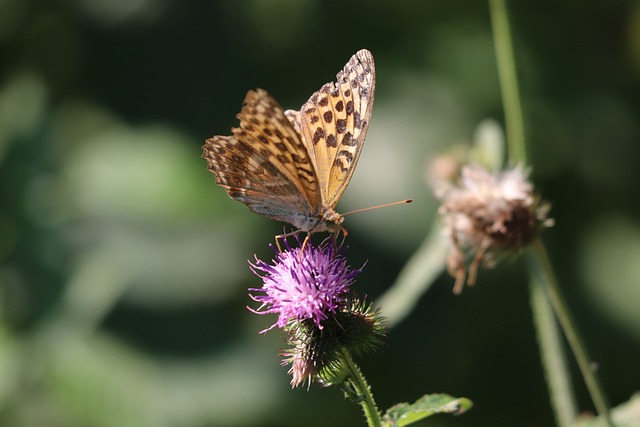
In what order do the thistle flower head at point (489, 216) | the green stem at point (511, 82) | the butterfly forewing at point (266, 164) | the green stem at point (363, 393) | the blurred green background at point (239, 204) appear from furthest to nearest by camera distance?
the blurred green background at point (239, 204), the green stem at point (511, 82), the thistle flower head at point (489, 216), the butterfly forewing at point (266, 164), the green stem at point (363, 393)

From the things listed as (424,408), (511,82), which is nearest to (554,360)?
(424,408)

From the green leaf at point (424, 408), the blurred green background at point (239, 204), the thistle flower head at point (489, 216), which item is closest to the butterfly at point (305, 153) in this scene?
the thistle flower head at point (489, 216)

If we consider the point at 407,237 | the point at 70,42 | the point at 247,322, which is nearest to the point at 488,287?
the point at 407,237

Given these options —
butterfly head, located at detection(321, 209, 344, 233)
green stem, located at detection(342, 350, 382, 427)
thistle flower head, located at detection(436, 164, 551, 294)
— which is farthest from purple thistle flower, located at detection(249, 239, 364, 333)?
thistle flower head, located at detection(436, 164, 551, 294)

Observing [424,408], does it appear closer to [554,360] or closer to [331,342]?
[331,342]

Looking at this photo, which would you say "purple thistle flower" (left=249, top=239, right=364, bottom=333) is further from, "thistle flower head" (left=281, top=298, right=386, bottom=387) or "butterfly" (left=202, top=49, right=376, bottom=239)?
"butterfly" (left=202, top=49, right=376, bottom=239)

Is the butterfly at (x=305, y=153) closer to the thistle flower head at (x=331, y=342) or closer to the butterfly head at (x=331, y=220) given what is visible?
the butterfly head at (x=331, y=220)

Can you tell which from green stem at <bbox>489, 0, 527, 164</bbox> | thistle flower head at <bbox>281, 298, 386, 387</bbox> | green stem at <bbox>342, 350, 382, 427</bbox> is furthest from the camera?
green stem at <bbox>489, 0, 527, 164</bbox>
